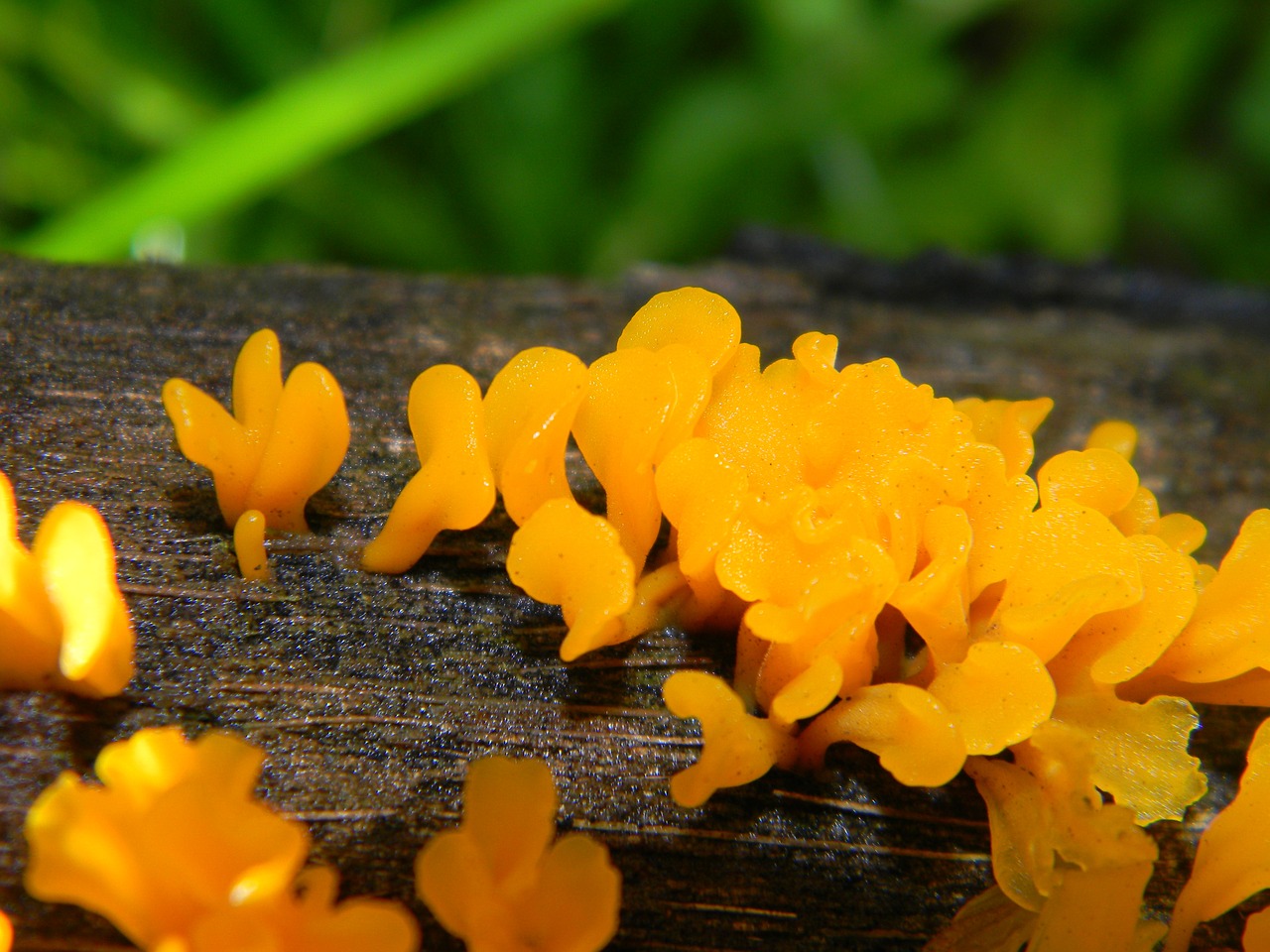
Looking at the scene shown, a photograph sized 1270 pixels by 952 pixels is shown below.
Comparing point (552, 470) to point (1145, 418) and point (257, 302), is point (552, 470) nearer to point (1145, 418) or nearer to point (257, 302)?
point (257, 302)

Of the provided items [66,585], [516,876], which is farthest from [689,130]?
[516,876]

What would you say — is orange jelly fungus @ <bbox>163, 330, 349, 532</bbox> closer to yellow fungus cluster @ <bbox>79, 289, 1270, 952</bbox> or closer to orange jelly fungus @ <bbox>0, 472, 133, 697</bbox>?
yellow fungus cluster @ <bbox>79, 289, 1270, 952</bbox>

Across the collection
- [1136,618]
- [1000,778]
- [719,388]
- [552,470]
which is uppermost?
[719,388]

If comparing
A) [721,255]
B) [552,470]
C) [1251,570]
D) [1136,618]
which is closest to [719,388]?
[552,470]

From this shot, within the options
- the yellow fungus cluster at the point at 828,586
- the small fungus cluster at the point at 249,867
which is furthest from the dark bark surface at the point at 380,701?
the small fungus cluster at the point at 249,867

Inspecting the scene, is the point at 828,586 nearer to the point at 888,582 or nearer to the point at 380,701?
the point at 888,582

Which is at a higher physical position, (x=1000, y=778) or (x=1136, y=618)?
(x=1136, y=618)

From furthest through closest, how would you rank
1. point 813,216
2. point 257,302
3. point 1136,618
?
point 813,216, point 257,302, point 1136,618

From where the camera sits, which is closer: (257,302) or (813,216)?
(257,302)
